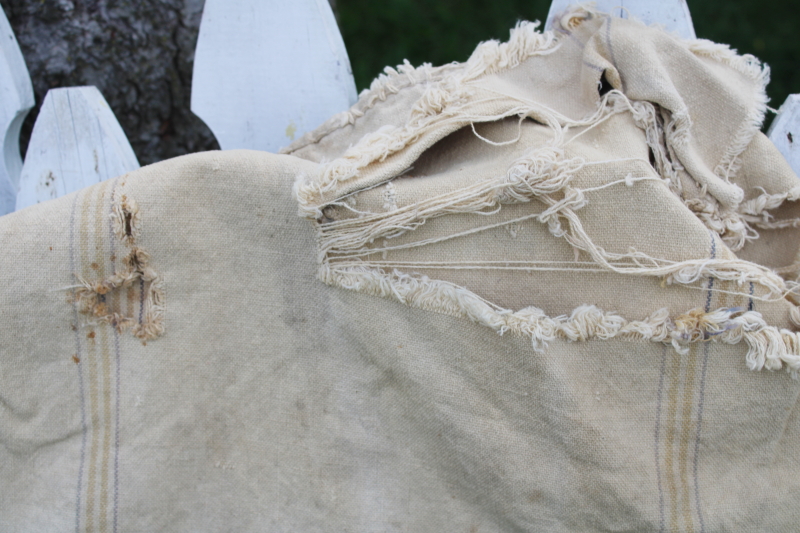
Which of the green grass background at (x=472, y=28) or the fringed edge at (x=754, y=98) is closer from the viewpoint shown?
the fringed edge at (x=754, y=98)

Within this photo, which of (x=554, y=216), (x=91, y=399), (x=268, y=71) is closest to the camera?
(x=554, y=216)

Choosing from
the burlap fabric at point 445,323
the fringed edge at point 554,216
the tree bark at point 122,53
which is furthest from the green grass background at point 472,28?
the fringed edge at point 554,216

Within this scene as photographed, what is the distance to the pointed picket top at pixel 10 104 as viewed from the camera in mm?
1189

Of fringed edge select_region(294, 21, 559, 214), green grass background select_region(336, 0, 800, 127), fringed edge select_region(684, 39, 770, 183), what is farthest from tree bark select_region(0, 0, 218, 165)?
fringed edge select_region(684, 39, 770, 183)

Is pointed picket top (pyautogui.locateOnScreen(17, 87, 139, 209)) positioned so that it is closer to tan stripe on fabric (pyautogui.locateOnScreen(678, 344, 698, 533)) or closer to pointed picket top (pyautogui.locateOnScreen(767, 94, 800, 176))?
tan stripe on fabric (pyautogui.locateOnScreen(678, 344, 698, 533))

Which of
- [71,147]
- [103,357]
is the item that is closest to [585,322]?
[103,357]

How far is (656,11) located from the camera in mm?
1093

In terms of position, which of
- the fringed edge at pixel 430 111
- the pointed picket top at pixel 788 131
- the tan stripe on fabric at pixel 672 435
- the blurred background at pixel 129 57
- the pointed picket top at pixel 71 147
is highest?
the blurred background at pixel 129 57

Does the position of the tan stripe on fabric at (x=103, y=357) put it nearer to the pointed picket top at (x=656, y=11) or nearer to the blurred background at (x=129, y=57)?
the blurred background at (x=129, y=57)

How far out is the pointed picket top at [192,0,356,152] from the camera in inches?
45.5

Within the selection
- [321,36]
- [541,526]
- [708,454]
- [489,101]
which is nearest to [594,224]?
[489,101]

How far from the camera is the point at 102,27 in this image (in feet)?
4.53

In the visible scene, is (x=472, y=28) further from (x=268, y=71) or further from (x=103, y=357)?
(x=103, y=357)

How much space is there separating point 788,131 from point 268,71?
108cm
